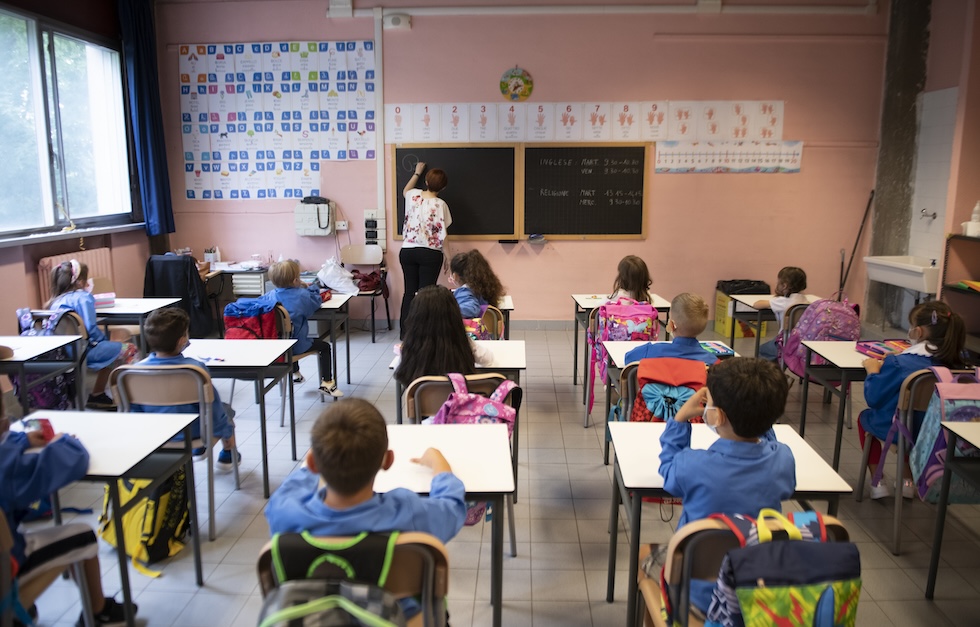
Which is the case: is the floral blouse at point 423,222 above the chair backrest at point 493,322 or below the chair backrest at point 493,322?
above

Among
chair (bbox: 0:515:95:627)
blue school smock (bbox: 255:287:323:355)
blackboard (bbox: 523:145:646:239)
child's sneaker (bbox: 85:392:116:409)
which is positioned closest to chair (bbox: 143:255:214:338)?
child's sneaker (bbox: 85:392:116:409)

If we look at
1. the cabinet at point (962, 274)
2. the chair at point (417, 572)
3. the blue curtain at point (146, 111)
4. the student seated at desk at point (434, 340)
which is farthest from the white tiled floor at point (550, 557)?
the blue curtain at point (146, 111)

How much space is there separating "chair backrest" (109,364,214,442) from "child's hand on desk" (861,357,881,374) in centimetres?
284

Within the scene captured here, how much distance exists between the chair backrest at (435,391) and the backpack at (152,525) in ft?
3.23

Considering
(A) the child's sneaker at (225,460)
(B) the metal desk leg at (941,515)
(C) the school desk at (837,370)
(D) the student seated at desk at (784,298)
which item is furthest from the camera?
(D) the student seated at desk at (784,298)

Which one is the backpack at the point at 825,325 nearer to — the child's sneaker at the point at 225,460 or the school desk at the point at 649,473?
the school desk at the point at 649,473

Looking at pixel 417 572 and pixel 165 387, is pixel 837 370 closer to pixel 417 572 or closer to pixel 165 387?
pixel 417 572

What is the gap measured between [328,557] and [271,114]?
6.09m

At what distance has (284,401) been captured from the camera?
4277mm

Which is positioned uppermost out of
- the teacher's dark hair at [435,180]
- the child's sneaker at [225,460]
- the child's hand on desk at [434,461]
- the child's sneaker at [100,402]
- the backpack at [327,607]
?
the teacher's dark hair at [435,180]

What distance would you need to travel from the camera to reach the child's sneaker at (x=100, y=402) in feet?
14.5

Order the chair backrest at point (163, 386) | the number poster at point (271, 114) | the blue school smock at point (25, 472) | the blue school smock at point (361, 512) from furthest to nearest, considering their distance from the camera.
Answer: the number poster at point (271, 114) < the chair backrest at point (163, 386) < the blue school smock at point (25, 472) < the blue school smock at point (361, 512)

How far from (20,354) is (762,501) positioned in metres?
3.40

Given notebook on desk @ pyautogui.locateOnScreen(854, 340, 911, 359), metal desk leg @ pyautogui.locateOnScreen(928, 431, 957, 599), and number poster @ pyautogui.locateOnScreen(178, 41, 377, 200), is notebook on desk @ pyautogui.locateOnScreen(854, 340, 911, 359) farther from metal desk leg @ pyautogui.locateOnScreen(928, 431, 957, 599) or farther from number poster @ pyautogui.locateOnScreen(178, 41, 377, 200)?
number poster @ pyautogui.locateOnScreen(178, 41, 377, 200)
